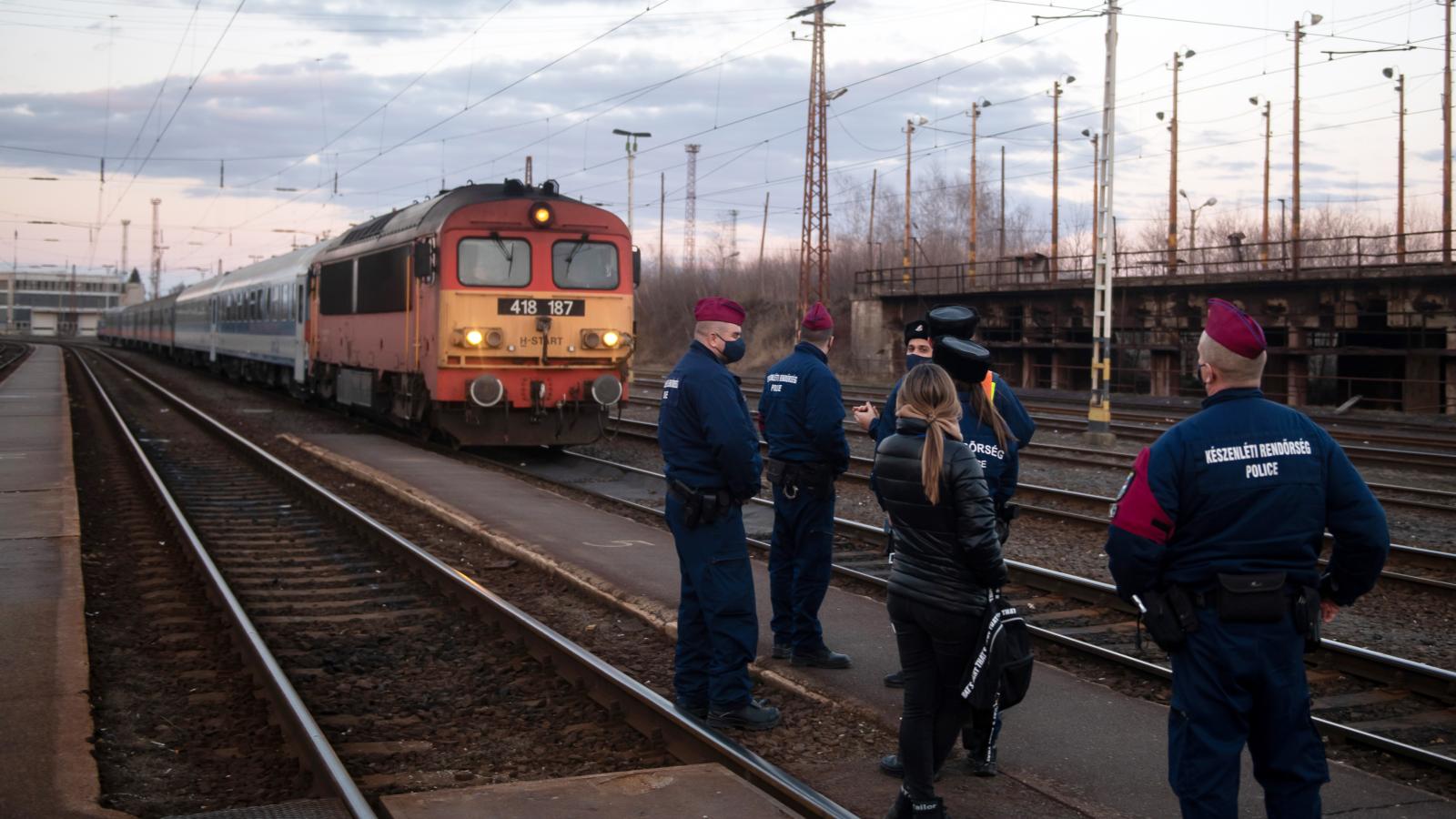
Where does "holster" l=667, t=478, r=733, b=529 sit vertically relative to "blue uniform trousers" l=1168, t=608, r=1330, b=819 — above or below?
above

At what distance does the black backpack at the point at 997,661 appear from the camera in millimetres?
4613

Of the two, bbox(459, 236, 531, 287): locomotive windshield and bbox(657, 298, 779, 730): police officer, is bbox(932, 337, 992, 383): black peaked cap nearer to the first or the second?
bbox(657, 298, 779, 730): police officer

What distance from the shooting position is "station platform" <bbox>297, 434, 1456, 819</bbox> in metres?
4.98

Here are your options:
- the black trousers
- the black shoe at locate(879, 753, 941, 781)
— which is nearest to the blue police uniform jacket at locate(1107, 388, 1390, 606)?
the black trousers

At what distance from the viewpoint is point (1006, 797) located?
16.5ft

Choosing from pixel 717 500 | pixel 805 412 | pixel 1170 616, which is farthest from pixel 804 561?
pixel 1170 616

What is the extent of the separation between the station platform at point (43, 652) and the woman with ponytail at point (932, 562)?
303cm

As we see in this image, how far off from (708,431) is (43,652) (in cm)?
409

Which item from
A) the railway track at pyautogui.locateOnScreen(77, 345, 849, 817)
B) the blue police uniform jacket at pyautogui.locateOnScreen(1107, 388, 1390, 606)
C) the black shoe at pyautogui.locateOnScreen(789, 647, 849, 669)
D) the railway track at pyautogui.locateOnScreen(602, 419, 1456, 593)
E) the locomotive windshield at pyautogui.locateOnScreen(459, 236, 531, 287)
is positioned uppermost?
the locomotive windshield at pyautogui.locateOnScreen(459, 236, 531, 287)

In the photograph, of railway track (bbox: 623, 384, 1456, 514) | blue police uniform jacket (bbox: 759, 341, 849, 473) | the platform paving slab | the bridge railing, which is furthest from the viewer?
the bridge railing

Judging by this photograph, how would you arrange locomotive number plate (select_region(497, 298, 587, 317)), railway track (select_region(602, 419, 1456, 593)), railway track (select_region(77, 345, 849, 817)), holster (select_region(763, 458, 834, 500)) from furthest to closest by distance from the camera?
locomotive number plate (select_region(497, 298, 587, 317)) → railway track (select_region(602, 419, 1456, 593)) → holster (select_region(763, 458, 834, 500)) → railway track (select_region(77, 345, 849, 817))

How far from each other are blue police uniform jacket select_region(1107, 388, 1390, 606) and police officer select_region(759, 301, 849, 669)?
9.54 ft

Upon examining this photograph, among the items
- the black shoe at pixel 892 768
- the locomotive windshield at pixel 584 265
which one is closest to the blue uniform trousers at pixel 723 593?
the black shoe at pixel 892 768

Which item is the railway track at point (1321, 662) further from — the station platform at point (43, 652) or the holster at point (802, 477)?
the station platform at point (43, 652)
